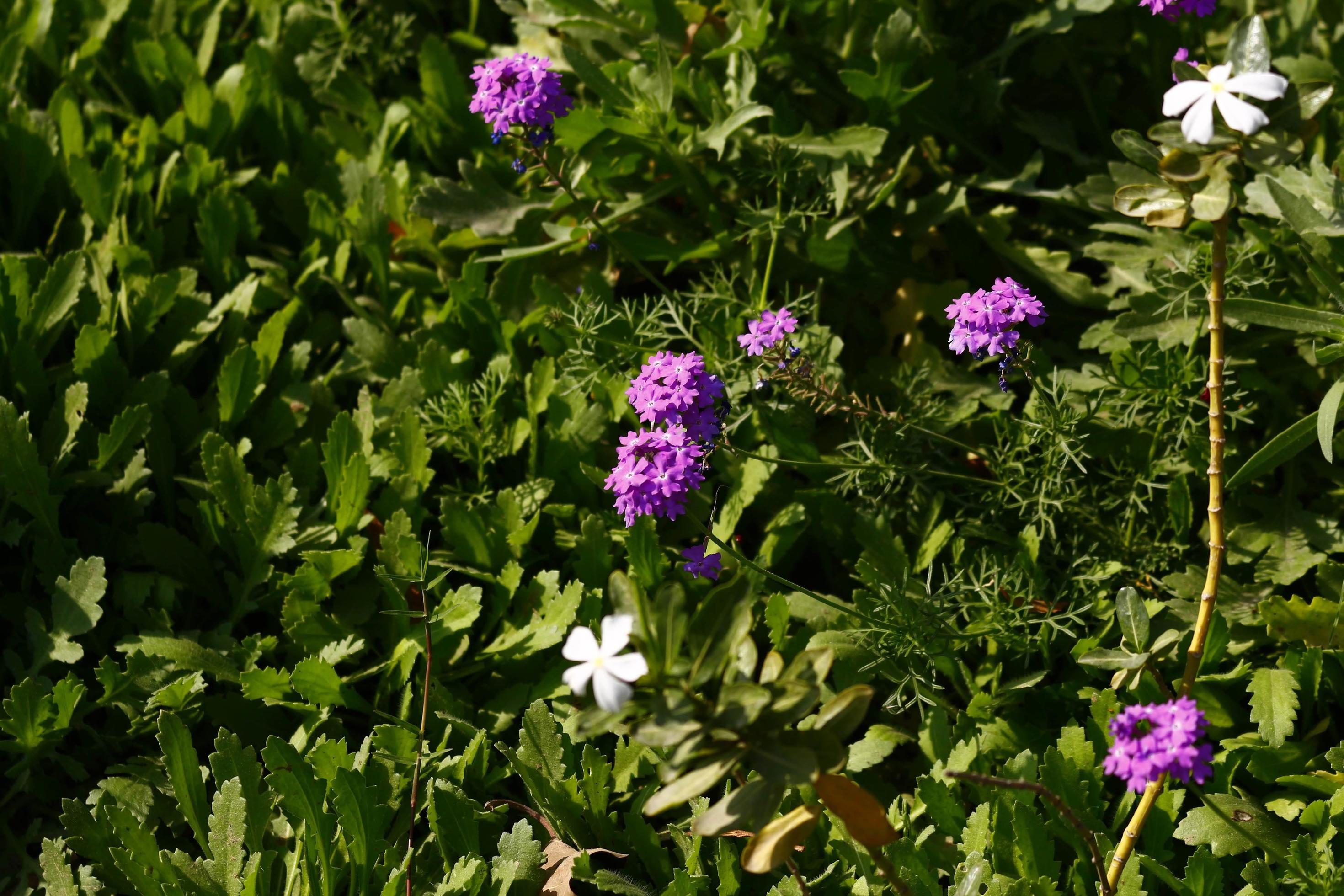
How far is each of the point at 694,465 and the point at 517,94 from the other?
89cm

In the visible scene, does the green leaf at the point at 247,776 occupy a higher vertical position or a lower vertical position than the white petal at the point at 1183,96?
lower

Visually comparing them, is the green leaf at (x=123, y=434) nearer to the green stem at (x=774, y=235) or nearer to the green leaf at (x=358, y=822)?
the green leaf at (x=358, y=822)

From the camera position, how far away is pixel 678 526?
8.89 ft

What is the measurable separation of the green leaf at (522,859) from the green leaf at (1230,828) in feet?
3.48

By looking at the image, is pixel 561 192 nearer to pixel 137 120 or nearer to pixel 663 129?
pixel 663 129

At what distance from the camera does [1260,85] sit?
1648mm

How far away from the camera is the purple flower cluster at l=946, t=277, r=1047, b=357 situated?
79.8 inches

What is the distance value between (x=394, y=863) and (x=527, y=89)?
1408mm

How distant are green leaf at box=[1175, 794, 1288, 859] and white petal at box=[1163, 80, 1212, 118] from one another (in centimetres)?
112

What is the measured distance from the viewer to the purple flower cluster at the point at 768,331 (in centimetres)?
229

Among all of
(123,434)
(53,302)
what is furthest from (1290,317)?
(53,302)

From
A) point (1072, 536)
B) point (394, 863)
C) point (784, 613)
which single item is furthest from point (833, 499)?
point (394, 863)

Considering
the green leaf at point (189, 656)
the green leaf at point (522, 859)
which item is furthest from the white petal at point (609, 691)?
the green leaf at point (189, 656)

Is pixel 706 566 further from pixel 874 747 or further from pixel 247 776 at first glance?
pixel 247 776
